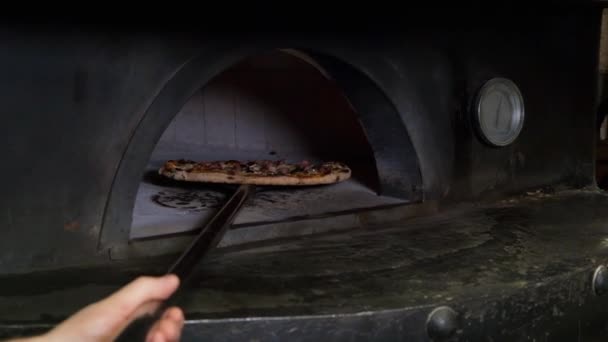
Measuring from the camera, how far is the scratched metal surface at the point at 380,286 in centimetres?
96

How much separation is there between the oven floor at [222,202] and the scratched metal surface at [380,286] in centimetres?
13

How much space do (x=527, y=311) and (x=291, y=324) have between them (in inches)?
16.9

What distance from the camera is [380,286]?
3.55 feet

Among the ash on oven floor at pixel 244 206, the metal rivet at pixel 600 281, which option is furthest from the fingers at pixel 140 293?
the metal rivet at pixel 600 281

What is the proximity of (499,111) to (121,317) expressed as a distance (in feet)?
4.59

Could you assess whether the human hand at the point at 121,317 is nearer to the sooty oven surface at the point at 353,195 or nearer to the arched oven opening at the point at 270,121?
the sooty oven surface at the point at 353,195

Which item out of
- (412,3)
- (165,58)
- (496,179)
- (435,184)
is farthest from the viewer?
(496,179)

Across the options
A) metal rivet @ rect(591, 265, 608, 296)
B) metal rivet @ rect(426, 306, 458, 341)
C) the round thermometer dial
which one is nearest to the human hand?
metal rivet @ rect(426, 306, 458, 341)

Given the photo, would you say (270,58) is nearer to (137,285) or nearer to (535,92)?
(535,92)

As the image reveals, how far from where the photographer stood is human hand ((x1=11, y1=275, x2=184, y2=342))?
508mm

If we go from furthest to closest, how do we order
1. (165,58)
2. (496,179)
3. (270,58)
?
1. (270,58)
2. (496,179)
3. (165,58)

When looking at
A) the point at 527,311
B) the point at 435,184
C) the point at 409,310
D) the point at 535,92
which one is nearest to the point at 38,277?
the point at 409,310

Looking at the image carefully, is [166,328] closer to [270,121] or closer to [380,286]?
[380,286]

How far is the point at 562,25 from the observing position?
73.3 inches
